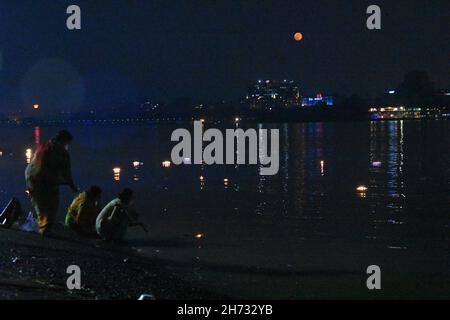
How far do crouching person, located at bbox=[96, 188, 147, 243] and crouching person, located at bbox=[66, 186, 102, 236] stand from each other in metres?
0.53

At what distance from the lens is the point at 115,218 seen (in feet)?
47.5

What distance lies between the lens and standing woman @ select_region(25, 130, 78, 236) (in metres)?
12.8

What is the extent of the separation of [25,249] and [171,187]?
22691 mm

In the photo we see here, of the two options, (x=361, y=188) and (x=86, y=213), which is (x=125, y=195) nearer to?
(x=86, y=213)

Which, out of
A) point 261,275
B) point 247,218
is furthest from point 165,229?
point 261,275

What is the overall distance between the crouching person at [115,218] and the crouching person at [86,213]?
0.53 metres

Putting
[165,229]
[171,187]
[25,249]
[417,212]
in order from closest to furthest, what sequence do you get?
[25,249], [165,229], [417,212], [171,187]

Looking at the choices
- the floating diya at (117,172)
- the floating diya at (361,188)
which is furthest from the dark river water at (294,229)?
the floating diya at (117,172)

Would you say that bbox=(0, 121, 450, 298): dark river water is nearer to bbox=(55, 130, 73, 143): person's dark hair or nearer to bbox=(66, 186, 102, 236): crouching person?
bbox=(66, 186, 102, 236): crouching person

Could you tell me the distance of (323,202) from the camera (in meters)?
27.7

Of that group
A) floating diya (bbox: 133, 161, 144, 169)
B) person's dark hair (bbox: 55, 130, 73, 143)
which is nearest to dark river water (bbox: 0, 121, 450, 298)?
person's dark hair (bbox: 55, 130, 73, 143)

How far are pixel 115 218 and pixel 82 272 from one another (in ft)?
11.7

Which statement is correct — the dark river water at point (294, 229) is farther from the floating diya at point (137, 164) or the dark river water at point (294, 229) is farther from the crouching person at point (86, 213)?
the floating diya at point (137, 164)
